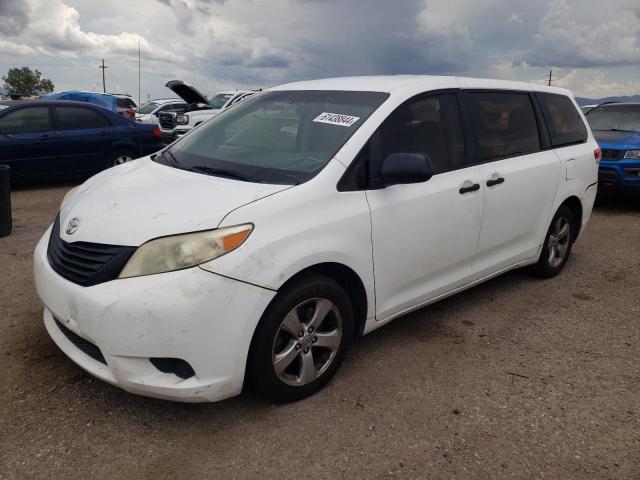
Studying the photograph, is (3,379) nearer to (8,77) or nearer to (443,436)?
(443,436)

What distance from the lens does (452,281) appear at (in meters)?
3.72

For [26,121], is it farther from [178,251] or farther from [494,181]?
[494,181]

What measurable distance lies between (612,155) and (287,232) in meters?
7.29

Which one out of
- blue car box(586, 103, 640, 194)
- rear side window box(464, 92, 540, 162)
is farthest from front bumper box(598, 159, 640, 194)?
rear side window box(464, 92, 540, 162)

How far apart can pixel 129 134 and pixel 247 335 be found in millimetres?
7960

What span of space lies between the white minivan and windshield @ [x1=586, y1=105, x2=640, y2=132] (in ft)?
19.4

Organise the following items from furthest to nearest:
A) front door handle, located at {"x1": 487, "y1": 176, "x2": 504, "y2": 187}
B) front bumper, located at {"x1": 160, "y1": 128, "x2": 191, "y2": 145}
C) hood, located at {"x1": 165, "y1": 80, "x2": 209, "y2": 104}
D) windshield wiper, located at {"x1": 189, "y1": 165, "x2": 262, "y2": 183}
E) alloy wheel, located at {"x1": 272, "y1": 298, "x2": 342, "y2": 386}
Answer: front bumper, located at {"x1": 160, "y1": 128, "x2": 191, "y2": 145}
hood, located at {"x1": 165, "y1": 80, "x2": 209, "y2": 104}
front door handle, located at {"x1": 487, "y1": 176, "x2": 504, "y2": 187}
windshield wiper, located at {"x1": 189, "y1": 165, "x2": 262, "y2": 183}
alloy wheel, located at {"x1": 272, "y1": 298, "x2": 342, "y2": 386}

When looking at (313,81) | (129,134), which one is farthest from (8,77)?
(313,81)

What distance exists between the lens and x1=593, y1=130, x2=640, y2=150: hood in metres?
8.15

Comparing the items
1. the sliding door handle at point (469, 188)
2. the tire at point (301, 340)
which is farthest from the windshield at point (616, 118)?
the tire at point (301, 340)

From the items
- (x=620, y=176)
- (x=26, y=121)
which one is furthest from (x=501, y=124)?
(x=26, y=121)

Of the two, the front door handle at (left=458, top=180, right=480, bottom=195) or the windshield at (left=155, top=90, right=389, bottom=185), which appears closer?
the windshield at (left=155, top=90, right=389, bottom=185)

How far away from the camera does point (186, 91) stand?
34.6 ft

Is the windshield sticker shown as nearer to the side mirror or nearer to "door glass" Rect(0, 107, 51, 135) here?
the side mirror
